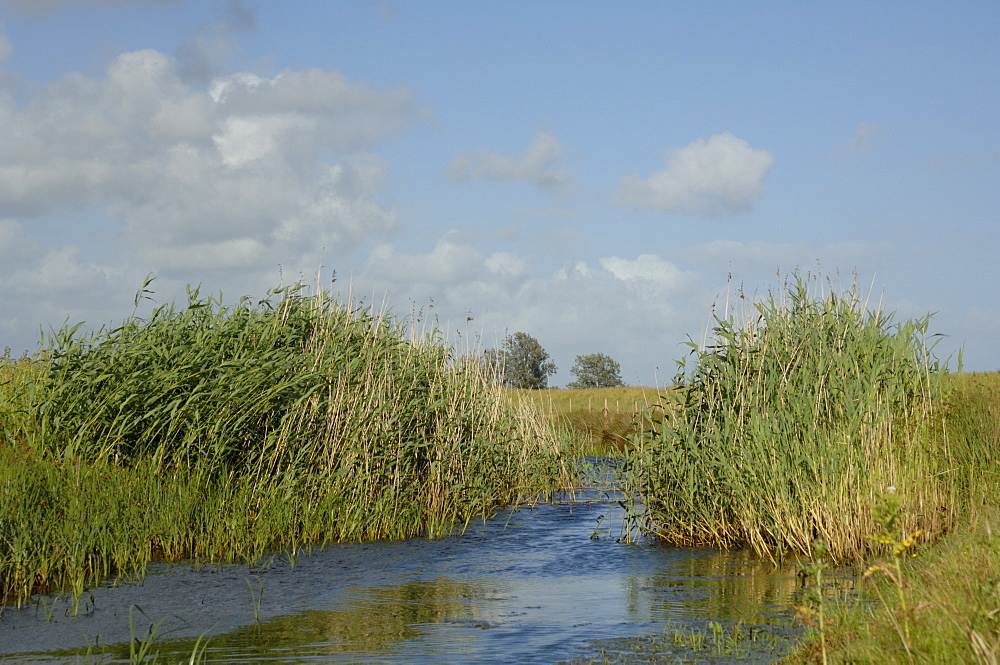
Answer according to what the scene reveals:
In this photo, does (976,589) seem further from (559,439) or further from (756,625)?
(559,439)

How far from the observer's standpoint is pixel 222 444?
423 inches

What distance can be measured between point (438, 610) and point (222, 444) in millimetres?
4007

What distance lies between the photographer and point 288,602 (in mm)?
8484

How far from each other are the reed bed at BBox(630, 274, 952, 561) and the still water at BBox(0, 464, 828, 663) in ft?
1.95

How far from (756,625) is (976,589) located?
232cm

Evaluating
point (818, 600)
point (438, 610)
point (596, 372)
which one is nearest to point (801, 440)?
point (438, 610)

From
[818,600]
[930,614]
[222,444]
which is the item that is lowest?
[930,614]

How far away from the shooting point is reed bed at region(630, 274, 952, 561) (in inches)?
370

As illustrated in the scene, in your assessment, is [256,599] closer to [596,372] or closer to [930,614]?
[930,614]

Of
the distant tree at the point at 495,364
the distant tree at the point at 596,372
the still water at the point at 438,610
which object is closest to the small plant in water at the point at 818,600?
the still water at the point at 438,610

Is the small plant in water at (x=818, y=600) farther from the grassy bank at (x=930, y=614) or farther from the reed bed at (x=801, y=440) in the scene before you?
the reed bed at (x=801, y=440)

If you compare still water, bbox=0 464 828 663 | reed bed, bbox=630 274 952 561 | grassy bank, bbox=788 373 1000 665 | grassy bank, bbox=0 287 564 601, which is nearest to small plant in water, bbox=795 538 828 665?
grassy bank, bbox=788 373 1000 665

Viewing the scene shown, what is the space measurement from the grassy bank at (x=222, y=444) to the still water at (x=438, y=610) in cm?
47

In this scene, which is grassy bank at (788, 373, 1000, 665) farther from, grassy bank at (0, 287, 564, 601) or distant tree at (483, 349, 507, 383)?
distant tree at (483, 349, 507, 383)
